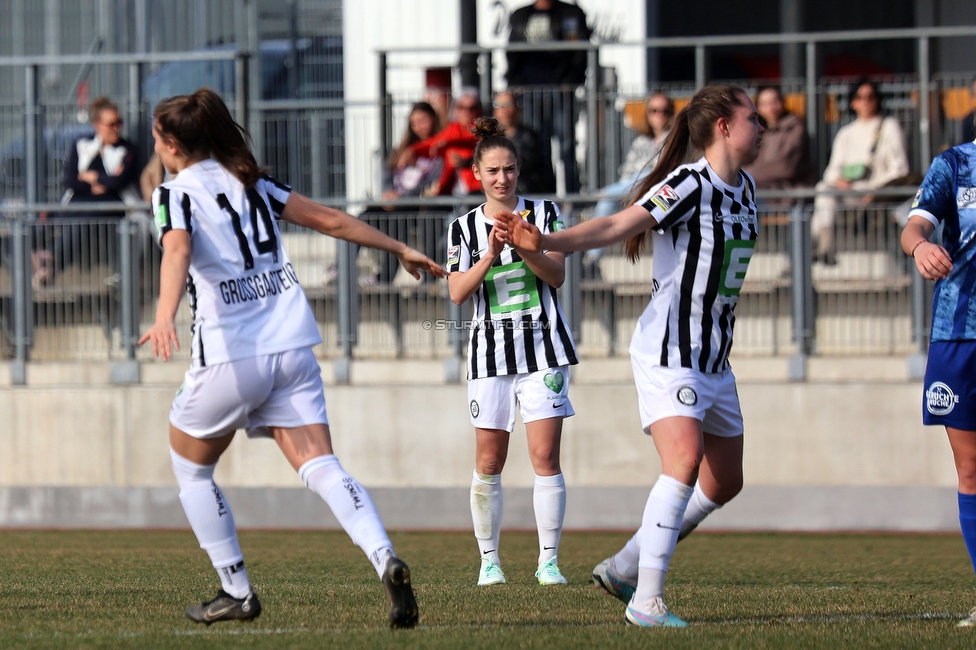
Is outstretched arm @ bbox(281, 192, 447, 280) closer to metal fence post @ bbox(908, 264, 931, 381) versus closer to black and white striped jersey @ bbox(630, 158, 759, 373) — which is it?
black and white striped jersey @ bbox(630, 158, 759, 373)

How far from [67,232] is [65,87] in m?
4.31

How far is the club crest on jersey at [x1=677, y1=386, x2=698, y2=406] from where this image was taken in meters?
5.04

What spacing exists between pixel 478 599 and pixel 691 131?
2153mm

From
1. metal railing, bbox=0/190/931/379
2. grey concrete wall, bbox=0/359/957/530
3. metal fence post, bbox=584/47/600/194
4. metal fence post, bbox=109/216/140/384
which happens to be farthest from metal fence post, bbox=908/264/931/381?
metal fence post, bbox=109/216/140/384

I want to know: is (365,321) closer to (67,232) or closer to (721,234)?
(67,232)

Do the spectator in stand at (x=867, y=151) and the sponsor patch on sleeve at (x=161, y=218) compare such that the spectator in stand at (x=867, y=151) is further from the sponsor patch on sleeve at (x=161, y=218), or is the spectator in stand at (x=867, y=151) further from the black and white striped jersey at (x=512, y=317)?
the sponsor patch on sleeve at (x=161, y=218)

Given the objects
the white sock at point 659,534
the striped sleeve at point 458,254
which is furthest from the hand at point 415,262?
the striped sleeve at point 458,254

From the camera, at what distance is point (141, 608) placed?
5691mm

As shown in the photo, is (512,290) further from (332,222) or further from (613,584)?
(332,222)

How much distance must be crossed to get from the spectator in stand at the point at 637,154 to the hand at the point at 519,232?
694cm

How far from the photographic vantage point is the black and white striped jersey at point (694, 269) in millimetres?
5094

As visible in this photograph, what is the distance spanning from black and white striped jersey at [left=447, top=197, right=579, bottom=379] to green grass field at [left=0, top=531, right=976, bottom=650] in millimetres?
1059

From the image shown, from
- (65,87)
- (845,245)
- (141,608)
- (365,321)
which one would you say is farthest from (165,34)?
(141,608)

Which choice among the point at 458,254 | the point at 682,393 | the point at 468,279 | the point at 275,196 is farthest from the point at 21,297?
the point at 682,393
